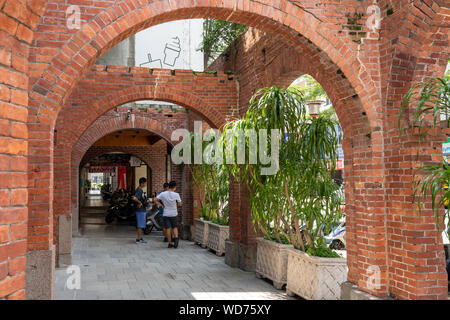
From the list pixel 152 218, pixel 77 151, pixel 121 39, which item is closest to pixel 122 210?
pixel 152 218

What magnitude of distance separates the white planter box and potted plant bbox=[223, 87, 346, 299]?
4.37 metres

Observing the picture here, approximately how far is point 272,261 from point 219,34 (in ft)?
20.4

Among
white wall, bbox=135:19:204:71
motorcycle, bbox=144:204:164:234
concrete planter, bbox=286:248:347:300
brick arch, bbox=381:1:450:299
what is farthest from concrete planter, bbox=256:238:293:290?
white wall, bbox=135:19:204:71

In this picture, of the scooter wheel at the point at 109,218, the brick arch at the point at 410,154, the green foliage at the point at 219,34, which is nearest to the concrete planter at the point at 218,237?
the green foliage at the point at 219,34

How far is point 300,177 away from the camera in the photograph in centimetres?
524

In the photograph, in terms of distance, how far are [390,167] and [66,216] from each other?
5.86 meters

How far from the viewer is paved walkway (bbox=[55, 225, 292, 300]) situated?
570 centimetres

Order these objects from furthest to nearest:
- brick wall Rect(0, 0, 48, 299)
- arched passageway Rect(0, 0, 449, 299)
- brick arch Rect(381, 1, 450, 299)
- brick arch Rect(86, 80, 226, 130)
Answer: brick arch Rect(86, 80, 226, 130) → arched passageway Rect(0, 0, 449, 299) → brick arch Rect(381, 1, 450, 299) → brick wall Rect(0, 0, 48, 299)

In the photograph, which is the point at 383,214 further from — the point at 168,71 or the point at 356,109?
the point at 168,71

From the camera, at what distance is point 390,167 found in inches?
164

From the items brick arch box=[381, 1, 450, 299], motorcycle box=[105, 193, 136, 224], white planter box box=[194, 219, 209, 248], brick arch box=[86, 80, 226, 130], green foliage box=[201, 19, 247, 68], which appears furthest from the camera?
motorcycle box=[105, 193, 136, 224]

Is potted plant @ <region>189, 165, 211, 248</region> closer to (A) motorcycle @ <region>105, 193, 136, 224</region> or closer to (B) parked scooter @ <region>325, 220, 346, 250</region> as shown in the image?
(B) parked scooter @ <region>325, 220, 346, 250</region>

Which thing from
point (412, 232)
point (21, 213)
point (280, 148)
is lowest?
point (412, 232)

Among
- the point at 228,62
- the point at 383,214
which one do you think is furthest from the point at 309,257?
the point at 228,62
